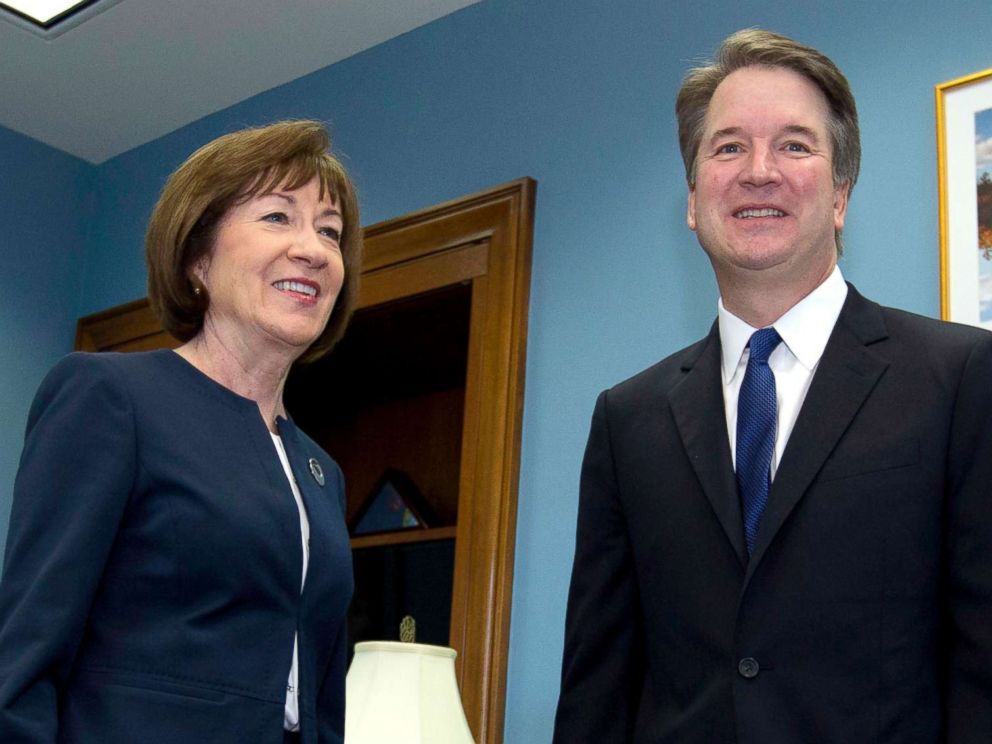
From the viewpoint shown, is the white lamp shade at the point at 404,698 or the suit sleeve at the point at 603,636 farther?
the white lamp shade at the point at 404,698

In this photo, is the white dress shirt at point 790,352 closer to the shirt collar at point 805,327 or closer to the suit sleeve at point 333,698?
the shirt collar at point 805,327

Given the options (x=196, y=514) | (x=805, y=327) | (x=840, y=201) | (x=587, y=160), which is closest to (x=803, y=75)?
(x=840, y=201)

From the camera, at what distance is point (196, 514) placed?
142 cm

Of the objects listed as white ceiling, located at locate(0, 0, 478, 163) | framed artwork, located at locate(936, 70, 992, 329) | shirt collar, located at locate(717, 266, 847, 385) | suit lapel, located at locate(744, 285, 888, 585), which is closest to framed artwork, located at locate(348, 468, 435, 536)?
white ceiling, located at locate(0, 0, 478, 163)

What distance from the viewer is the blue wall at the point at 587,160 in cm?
245

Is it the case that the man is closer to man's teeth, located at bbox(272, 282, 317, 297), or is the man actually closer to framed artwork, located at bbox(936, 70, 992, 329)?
man's teeth, located at bbox(272, 282, 317, 297)

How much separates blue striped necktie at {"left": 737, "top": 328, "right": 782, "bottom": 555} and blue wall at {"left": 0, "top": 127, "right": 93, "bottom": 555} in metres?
2.92

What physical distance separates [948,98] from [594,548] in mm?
1221

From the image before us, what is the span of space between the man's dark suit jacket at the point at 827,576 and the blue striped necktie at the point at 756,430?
19 mm

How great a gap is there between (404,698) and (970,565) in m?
1.24

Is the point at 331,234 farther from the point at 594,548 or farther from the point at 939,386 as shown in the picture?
the point at 939,386

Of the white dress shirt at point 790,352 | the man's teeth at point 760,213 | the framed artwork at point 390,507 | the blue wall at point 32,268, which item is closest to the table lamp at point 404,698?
the white dress shirt at point 790,352

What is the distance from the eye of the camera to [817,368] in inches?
61.6

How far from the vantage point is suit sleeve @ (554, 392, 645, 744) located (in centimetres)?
163
